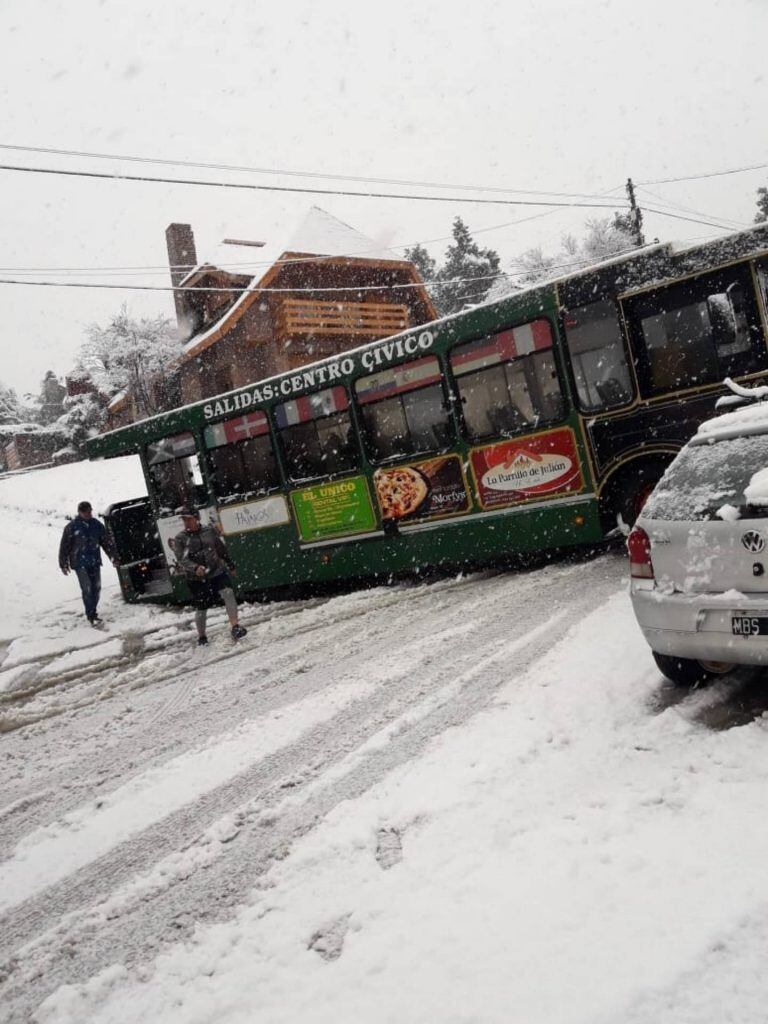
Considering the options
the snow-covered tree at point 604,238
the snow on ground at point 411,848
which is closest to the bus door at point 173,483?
the snow on ground at point 411,848

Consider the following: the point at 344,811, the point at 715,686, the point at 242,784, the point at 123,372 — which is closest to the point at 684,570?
the point at 715,686

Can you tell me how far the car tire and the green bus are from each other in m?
4.07

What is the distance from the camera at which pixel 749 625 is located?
3756 millimetres

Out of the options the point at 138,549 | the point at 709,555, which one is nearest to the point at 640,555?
the point at 709,555

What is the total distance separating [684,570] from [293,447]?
25.4 ft

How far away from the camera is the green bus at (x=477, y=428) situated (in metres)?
7.85

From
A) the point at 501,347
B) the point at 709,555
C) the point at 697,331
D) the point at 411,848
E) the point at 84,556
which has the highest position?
the point at 501,347

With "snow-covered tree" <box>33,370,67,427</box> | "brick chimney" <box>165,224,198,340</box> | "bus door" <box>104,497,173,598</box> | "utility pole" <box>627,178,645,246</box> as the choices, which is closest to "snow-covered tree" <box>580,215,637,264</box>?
"utility pole" <box>627,178,645,246</box>

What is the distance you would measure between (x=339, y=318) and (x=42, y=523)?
13.9 meters

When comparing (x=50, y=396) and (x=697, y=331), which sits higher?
(x=50, y=396)

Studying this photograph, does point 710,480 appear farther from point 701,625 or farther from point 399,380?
point 399,380

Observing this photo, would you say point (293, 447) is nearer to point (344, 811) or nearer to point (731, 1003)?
point (344, 811)

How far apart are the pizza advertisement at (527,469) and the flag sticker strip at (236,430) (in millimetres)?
3625

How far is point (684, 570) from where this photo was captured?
4062mm
